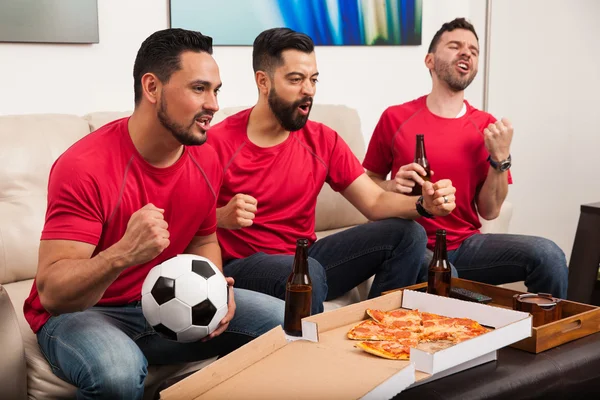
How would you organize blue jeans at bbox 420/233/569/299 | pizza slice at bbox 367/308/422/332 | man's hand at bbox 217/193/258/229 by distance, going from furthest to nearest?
blue jeans at bbox 420/233/569/299 → man's hand at bbox 217/193/258/229 → pizza slice at bbox 367/308/422/332

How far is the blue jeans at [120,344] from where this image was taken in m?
1.82

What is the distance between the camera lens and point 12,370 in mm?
1837

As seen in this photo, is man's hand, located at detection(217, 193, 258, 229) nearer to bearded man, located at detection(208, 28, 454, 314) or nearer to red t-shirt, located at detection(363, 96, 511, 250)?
bearded man, located at detection(208, 28, 454, 314)

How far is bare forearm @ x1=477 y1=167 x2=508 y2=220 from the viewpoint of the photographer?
9.53ft

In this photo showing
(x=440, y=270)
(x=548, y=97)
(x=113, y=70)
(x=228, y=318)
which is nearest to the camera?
(x=228, y=318)

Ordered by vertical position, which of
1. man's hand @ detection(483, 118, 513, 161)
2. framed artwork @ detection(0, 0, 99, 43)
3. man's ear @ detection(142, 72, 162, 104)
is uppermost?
framed artwork @ detection(0, 0, 99, 43)

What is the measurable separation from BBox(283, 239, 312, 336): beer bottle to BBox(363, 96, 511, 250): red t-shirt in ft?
3.38

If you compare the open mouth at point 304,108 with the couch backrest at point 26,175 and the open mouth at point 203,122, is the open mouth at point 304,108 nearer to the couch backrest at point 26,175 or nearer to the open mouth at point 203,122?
the open mouth at point 203,122

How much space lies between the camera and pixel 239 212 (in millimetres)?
2322

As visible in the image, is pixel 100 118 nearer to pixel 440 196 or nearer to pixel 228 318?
pixel 228 318

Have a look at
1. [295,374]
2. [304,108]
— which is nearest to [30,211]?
[304,108]

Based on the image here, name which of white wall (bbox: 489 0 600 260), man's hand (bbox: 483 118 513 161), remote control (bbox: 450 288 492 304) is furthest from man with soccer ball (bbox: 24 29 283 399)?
white wall (bbox: 489 0 600 260)

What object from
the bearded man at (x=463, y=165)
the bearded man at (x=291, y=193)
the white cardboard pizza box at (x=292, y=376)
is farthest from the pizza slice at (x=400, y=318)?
the bearded man at (x=463, y=165)

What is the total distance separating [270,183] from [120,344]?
0.90 metres
